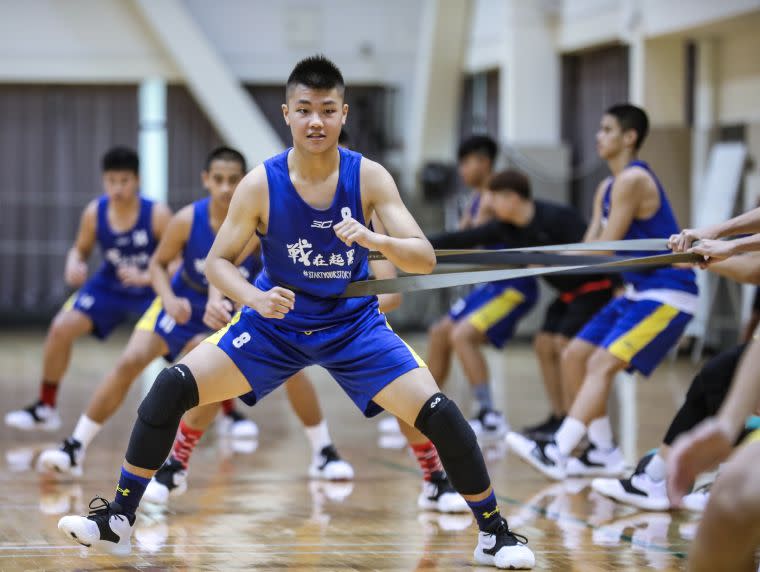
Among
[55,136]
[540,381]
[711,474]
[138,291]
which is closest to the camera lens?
[711,474]

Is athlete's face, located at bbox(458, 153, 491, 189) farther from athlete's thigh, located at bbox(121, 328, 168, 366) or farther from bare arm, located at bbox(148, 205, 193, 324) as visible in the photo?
athlete's thigh, located at bbox(121, 328, 168, 366)

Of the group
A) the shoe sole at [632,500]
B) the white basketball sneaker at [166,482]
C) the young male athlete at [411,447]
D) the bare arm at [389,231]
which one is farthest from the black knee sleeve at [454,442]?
the white basketball sneaker at [166,482]

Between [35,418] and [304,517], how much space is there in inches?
117

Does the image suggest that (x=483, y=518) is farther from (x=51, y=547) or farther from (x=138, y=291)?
(x=138, y=291)

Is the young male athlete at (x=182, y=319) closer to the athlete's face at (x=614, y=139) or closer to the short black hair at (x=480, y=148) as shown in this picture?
the athlete's face at (x=614, y=139)

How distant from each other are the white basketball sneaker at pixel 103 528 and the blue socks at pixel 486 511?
1120 mm

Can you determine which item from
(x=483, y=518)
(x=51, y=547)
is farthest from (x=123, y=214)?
(x=483, y=518)

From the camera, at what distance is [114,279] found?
23.5 feet

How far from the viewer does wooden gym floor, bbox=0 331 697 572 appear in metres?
4.06

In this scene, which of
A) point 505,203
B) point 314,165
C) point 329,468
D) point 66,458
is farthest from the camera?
point 505,203

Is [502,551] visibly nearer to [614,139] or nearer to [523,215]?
[614,139]

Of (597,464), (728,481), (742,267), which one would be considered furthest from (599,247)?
(728,481)

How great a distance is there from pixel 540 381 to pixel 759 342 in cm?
867

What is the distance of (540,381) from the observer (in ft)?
36.6
